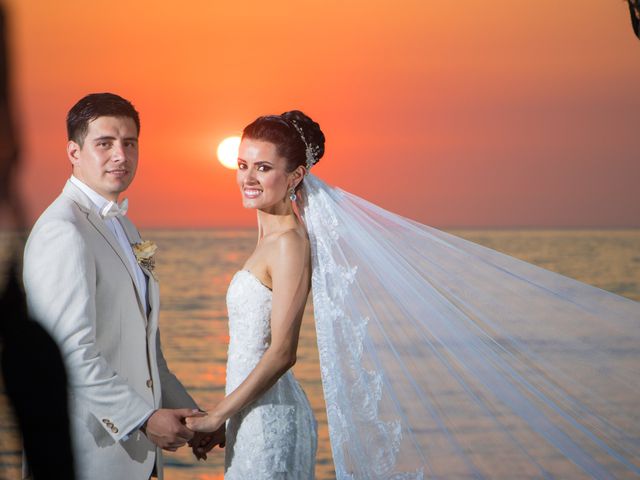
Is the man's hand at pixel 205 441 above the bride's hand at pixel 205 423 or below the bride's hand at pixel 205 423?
below

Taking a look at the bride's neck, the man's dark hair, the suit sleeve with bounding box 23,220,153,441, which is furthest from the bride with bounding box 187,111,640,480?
the man's dark hair

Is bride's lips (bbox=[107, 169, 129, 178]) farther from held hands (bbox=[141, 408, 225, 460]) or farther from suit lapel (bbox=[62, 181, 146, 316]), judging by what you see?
held hands (bbox=[141, 408, 225, 460])

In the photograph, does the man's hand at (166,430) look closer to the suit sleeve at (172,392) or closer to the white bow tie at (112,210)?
the suit sleeve at (172,392)

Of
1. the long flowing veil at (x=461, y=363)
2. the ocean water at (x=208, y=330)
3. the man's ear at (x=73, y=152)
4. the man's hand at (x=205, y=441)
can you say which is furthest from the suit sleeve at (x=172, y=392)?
the ocean water at (x=208, y=330)

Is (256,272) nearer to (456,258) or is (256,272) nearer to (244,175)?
(244,175)

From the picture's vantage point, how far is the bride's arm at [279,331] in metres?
2.90

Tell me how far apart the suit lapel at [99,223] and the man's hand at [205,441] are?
61 cm

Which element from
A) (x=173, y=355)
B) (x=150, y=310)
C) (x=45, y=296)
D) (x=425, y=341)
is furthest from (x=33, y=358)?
(x=173, y=355)

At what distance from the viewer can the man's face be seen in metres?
2.71

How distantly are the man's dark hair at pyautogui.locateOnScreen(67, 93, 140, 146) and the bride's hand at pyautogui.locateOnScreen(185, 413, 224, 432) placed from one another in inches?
38.1

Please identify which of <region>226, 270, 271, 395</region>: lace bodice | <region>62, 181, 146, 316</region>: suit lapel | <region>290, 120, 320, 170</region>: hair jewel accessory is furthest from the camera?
<region>290, 120, 320, 170</region>: hair jewel accessory

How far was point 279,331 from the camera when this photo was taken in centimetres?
289

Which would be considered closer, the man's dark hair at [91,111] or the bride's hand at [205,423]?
the man's dark hair at [91,111]

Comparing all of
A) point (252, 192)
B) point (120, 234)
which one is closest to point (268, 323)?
point (252, 192)
